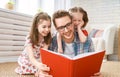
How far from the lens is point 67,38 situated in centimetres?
120

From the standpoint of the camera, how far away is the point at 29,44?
1.33 m

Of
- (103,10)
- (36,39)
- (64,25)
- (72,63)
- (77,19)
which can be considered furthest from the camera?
(103,10)

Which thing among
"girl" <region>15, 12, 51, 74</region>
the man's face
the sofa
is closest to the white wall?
the sofa

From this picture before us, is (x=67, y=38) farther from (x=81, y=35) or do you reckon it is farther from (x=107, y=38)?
(x=107, y=38)

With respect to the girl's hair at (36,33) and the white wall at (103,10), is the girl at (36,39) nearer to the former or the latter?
the girl's hair at (36,33)

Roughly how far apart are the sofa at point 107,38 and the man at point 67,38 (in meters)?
1.65

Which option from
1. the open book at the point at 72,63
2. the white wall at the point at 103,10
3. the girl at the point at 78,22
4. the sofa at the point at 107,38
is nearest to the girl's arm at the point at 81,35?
the girl at the point at 78,22

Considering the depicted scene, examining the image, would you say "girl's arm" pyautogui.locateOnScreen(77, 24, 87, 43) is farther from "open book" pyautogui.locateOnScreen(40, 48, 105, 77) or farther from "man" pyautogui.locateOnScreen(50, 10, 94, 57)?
"open book" pyautogui.locateOnScreen(40, 48, 105, 77)

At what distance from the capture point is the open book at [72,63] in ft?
2.90

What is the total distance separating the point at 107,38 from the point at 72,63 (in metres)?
2.30

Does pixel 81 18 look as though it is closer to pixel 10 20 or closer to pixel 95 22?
pixel 10 20

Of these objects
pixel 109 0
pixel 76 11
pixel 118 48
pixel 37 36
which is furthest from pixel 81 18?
pixel 109 0

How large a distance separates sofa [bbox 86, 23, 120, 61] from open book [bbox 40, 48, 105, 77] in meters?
1.82

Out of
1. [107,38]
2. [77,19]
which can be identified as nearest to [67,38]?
[77,19]
